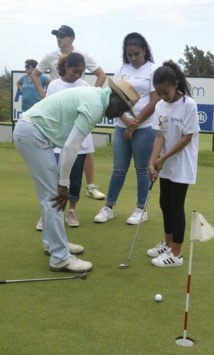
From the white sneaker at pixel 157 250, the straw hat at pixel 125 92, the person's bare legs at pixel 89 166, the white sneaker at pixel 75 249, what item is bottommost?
the white sneaker at pixel 75 249

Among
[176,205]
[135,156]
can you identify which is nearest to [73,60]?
[135,156]

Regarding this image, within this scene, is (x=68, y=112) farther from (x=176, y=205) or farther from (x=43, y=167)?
(x=176, y=205)

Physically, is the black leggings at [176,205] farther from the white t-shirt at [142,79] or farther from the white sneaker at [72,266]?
the white t-shirt at [142,79]

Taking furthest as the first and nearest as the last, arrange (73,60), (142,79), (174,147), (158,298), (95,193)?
(95,193) < (142,79) < (73,60) < (174,147) < (158,298)

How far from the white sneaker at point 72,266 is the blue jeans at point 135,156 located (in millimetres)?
1484

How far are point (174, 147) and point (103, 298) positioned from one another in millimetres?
1221

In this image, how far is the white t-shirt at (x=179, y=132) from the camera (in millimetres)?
3979

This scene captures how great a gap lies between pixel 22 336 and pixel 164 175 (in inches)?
68.4

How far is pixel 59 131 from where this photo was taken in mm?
3900

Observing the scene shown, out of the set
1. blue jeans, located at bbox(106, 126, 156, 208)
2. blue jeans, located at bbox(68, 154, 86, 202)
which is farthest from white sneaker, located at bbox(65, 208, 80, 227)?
blue jeans, located at bbox(106, 126, 156, 208)

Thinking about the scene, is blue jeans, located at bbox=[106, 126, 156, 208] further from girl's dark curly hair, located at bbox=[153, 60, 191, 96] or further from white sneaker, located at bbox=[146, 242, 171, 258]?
girl's dark curly hair, located at bbox=[153, 60, 191, 96]

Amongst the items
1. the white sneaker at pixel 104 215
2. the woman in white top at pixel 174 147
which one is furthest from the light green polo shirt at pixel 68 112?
the white sneaker at pixel 104 215

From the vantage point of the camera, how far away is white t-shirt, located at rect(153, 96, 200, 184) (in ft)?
13.1

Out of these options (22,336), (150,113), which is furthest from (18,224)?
(22,336)
